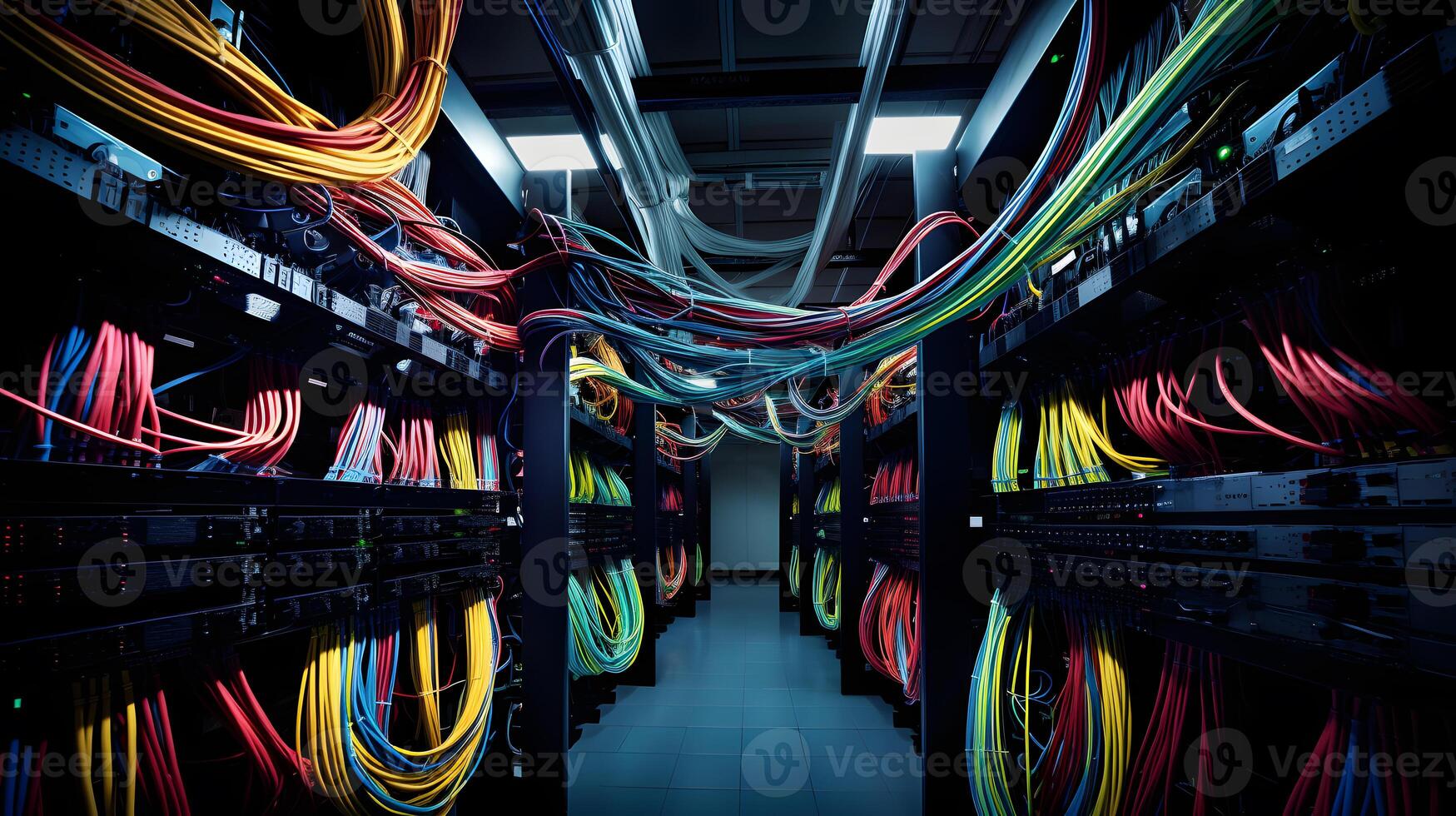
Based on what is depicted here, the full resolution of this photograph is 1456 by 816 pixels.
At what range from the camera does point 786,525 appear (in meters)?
7.88

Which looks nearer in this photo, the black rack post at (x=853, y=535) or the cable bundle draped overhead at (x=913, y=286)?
the cable bundle draped overhead at (x=913, y=286)

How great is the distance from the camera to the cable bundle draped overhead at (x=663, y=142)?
1.59 meters

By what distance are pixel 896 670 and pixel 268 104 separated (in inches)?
125

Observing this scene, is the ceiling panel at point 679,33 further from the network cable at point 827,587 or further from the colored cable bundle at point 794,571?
the colored cable bundle at point 794,571

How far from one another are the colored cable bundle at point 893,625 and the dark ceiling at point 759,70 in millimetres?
2129

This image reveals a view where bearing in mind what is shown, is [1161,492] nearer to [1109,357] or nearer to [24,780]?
[1109,357]

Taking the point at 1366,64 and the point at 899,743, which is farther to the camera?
the point at 899,743

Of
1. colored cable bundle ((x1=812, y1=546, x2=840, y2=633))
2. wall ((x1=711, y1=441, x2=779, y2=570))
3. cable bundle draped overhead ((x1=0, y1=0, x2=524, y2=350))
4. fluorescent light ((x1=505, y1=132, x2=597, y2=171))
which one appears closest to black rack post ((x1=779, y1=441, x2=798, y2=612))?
colored cable bundle ((x1=812, y1=546, x2=840, y2=633))

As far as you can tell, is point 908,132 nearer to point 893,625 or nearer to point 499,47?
point 499,47

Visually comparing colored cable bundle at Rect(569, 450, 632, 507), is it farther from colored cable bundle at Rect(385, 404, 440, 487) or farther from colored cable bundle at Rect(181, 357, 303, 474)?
colored cable bundle at Rect(181, 357, 303, 474)

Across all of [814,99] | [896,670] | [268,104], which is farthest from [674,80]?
[896,670]

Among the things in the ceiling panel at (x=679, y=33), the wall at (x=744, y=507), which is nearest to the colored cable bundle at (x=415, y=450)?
the ceiling panel at (x=679, y=33)

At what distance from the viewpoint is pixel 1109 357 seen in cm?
169

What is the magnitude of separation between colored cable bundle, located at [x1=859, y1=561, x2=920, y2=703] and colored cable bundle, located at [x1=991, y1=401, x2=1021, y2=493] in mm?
894
